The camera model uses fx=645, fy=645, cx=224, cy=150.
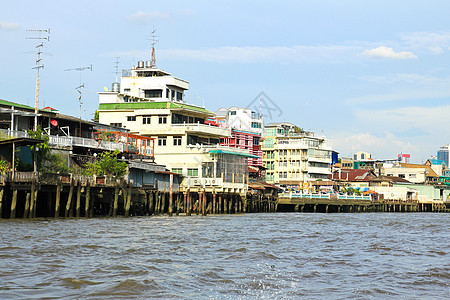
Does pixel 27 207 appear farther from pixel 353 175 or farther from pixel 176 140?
pixel 353 175

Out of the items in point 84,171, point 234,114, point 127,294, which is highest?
point 234,114

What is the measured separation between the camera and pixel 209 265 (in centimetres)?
2294

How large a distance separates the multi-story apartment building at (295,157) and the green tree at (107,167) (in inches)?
2231

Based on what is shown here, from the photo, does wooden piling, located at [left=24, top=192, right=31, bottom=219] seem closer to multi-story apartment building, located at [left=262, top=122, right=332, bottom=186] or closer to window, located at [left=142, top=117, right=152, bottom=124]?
window, located at [left=142, top=117, right=152, bottom=124]

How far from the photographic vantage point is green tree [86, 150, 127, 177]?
53.0 meters

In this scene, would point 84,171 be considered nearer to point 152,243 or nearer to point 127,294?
point 152,243

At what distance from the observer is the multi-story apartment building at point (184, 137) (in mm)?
70812

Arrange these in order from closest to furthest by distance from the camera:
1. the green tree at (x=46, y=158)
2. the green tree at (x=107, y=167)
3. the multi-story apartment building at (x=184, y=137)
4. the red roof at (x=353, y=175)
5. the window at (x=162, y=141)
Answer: the green tree at (x=46, y=158)
the green tree at (x=107, y=167)
the multi-story apartment building at (x=184, y=137)
the window at (x=162, y=141)
the red roof at (x=353, y=175)

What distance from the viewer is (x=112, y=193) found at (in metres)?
51.1

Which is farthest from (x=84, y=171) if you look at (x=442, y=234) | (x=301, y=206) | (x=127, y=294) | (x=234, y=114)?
(x=234, y=114)

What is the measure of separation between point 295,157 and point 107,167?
60838mm

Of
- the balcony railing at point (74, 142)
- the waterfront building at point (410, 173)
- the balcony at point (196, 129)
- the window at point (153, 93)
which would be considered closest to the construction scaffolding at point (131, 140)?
the balcony railing at point (74, 142)

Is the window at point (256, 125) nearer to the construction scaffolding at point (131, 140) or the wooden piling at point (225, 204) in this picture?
the construction scaffolding at point (131, 140)

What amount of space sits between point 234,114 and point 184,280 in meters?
91.7
